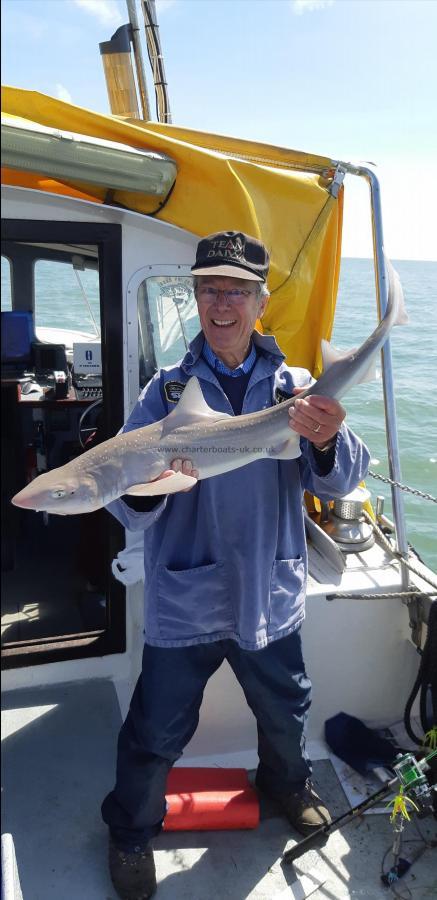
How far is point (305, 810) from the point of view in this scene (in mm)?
3182

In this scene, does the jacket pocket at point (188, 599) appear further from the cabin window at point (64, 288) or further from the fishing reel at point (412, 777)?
the cabin window at point (64, 288)

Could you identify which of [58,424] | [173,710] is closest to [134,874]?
[173,710]

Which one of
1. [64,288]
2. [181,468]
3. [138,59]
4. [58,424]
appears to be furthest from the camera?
[64,288]

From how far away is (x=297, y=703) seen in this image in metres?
3.02

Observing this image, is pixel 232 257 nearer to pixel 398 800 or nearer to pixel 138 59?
pixel 398 800

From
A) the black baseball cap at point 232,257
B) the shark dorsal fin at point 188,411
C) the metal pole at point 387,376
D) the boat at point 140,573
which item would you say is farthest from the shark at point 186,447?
the metal pole at point 387,376

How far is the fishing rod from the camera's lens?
2.85 metres

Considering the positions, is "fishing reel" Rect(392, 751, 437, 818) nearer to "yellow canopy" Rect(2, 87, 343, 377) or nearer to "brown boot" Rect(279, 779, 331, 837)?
"brown boot" Rect(279, 779, 331, 837)

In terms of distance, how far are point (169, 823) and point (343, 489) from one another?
1898 millimetres

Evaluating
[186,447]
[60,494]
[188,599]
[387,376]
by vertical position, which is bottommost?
[188,599]

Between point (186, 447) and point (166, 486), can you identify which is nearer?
point (166, 486)

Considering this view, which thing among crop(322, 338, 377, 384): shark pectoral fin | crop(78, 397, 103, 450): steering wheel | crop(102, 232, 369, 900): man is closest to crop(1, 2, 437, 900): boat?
crop(102, 232, 369, 900): man

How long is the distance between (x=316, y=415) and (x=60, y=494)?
919 mm

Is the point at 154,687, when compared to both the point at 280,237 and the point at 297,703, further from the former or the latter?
the point at 280,237
